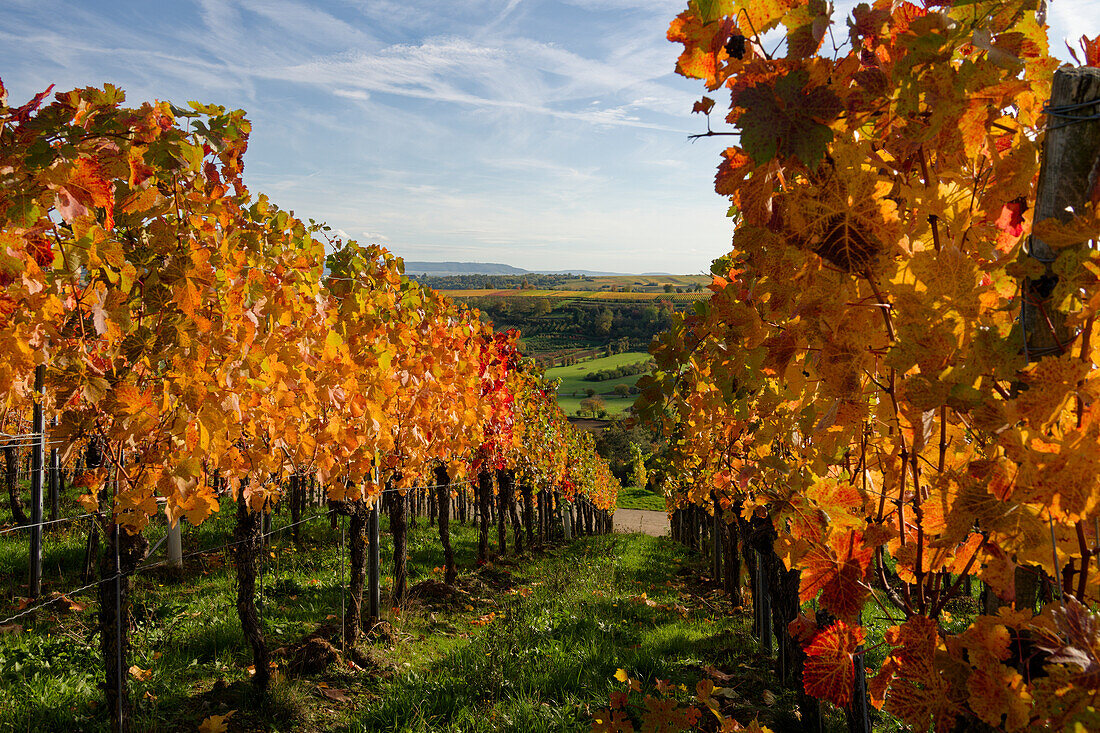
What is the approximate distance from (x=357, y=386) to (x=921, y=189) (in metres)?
4.21

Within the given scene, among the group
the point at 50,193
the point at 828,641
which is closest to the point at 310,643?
the point at 50,193

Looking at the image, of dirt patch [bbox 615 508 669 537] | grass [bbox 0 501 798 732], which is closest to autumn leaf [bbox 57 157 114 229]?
grass [bbox 0 501 798 732]

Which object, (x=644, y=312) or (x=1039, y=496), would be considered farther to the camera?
(x=644, y=312)

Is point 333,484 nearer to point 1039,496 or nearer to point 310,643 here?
point 310,643

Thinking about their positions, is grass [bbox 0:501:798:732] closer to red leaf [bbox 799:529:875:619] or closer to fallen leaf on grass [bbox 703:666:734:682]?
fallen leaf on grass [bbox 703:666:734:682]

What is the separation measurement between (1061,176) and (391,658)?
585 centimetres

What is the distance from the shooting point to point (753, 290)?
4.73 feet

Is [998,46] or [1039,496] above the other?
[998,46]

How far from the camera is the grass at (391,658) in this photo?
13.6 ft

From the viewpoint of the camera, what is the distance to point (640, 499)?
134 ft

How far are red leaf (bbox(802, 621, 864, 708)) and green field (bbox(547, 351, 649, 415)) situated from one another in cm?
4866

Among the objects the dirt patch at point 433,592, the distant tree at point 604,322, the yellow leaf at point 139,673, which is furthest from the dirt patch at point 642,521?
the distant tree at point 604,322

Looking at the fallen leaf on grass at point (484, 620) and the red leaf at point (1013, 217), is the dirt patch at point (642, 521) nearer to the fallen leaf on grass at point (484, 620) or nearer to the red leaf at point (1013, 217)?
the fallen leaf on grass at point (484, 620)

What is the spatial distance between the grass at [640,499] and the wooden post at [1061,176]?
120 feet
